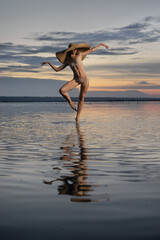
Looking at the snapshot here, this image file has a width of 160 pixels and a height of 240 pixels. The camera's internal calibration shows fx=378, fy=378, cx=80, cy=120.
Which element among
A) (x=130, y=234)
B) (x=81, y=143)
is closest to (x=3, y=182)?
(x=130, y=234)

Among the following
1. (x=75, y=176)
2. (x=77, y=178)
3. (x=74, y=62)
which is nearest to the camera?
(x=77, y=178)

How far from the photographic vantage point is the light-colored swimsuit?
52.8ft

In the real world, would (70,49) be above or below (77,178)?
below

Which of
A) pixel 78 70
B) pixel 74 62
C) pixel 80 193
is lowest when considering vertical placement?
pixel 78 70

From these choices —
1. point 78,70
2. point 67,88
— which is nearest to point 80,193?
point 67,88

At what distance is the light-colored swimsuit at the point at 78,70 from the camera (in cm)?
1609

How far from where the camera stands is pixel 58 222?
12.5ft

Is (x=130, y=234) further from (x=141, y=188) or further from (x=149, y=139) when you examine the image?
(x=149, y=139)

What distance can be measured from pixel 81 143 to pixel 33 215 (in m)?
6.65

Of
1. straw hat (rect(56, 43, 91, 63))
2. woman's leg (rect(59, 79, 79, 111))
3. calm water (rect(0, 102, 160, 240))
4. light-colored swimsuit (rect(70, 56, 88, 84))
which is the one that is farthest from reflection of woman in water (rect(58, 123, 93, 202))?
straw hat (rect(56, 43, 91, 63))

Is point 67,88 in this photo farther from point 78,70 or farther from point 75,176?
point 75,176

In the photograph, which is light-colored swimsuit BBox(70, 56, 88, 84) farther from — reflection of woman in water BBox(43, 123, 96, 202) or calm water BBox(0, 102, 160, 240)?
calm water BBox(0, 102, 160, 240)

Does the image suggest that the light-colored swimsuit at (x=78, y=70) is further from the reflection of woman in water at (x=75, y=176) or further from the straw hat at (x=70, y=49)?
the reflection of woman in water at (x=75, y=176)

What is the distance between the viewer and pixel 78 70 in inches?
637
